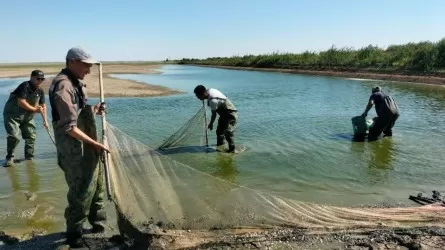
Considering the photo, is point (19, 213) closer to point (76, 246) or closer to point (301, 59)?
point (76, 246)

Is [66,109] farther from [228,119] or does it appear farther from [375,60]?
[375,60]

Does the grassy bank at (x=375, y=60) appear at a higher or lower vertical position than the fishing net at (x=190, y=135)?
higher

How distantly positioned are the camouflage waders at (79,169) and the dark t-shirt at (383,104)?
727 centimetres

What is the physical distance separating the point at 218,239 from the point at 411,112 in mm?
12490

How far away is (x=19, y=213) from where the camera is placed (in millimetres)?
5270

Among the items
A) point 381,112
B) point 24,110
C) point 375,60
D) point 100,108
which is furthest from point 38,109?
point 375,60

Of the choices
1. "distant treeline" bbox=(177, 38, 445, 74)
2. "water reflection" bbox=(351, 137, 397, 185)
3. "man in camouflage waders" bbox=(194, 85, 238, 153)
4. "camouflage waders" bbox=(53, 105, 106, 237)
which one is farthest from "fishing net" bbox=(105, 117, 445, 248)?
"distant treeline" bbox=(177, 38, 445, 74)

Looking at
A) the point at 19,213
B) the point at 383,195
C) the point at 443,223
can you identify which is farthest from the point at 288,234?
the point at 19,213

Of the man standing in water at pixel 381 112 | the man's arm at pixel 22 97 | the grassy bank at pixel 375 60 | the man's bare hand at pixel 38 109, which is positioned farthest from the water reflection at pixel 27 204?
the grassy bank at pixel 375 60

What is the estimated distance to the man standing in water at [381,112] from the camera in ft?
31.2

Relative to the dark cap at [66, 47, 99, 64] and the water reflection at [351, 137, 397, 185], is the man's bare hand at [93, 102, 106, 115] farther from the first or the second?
the water reflection at [351, 137, 397, 185]

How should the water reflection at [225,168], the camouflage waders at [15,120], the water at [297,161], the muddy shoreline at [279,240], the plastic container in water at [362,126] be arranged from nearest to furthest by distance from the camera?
the muddy shoreline at [279,240] < the water at [297,161] < the water reflection at [225,168] < the camouflage waders at [15,120] < the plastic container in water at [362,126]

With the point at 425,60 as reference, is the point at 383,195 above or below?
below

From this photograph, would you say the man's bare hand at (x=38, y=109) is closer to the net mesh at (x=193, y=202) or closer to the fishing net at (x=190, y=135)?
the fishing net at (x=190, y=135)
